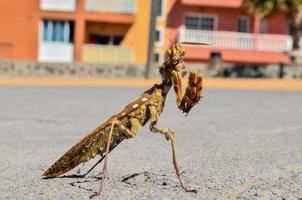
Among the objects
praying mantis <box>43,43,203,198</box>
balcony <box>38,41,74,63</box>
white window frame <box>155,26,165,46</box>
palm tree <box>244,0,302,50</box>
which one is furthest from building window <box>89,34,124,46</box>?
praying mantis <box>43,43,203,198</box>

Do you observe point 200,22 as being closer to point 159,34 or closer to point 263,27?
point 159,34

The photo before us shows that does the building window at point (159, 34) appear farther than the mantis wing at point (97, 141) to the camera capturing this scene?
Yes

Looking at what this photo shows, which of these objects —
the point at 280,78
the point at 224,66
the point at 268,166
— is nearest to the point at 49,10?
the point at 224,66

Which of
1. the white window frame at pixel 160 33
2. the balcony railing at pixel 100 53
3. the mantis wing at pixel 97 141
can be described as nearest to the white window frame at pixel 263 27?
the white window frame at pixel 160 33

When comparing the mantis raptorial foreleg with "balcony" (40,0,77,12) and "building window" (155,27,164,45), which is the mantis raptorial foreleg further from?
"building window" (155,27,164,45)

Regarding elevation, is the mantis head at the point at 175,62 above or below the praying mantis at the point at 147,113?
above

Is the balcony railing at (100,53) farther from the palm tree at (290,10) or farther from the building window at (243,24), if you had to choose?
the building window at (243,24)

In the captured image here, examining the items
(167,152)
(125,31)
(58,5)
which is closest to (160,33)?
(125,31)
